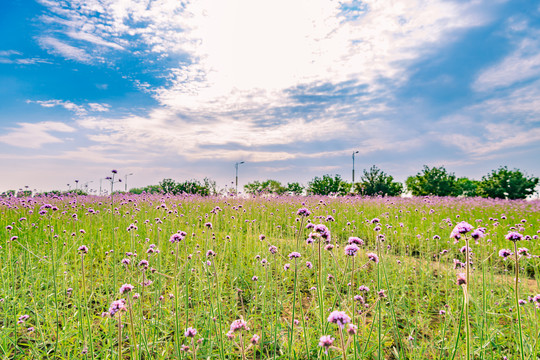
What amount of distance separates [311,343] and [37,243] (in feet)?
16.4

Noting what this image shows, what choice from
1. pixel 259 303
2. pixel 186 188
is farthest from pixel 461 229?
pixel 186 188

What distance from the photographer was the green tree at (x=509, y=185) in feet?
78.3

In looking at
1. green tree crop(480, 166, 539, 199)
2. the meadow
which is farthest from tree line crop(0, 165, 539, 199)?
the meadow

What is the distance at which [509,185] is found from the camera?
24.2 m

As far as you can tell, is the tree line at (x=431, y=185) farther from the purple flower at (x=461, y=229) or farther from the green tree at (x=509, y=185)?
the purple flower at (x=461, y=229)

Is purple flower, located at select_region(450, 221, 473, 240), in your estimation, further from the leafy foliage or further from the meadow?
the leafy foliage

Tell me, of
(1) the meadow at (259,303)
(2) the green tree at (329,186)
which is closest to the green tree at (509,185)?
(2) the green tree at (329,186)

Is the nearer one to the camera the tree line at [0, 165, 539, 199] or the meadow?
the meadow

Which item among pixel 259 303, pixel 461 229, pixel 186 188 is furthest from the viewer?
pixel 186 188

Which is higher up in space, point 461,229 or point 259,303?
point 461,229

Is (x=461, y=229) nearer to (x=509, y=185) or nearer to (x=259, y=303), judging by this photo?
(x=259, y=303)

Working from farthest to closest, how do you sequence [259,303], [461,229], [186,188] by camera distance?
[186,188]
[259,303]
[461,229]

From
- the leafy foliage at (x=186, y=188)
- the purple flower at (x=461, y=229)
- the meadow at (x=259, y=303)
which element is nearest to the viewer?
the purple flower at (x=461, y=229)

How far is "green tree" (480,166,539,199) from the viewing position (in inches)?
940
